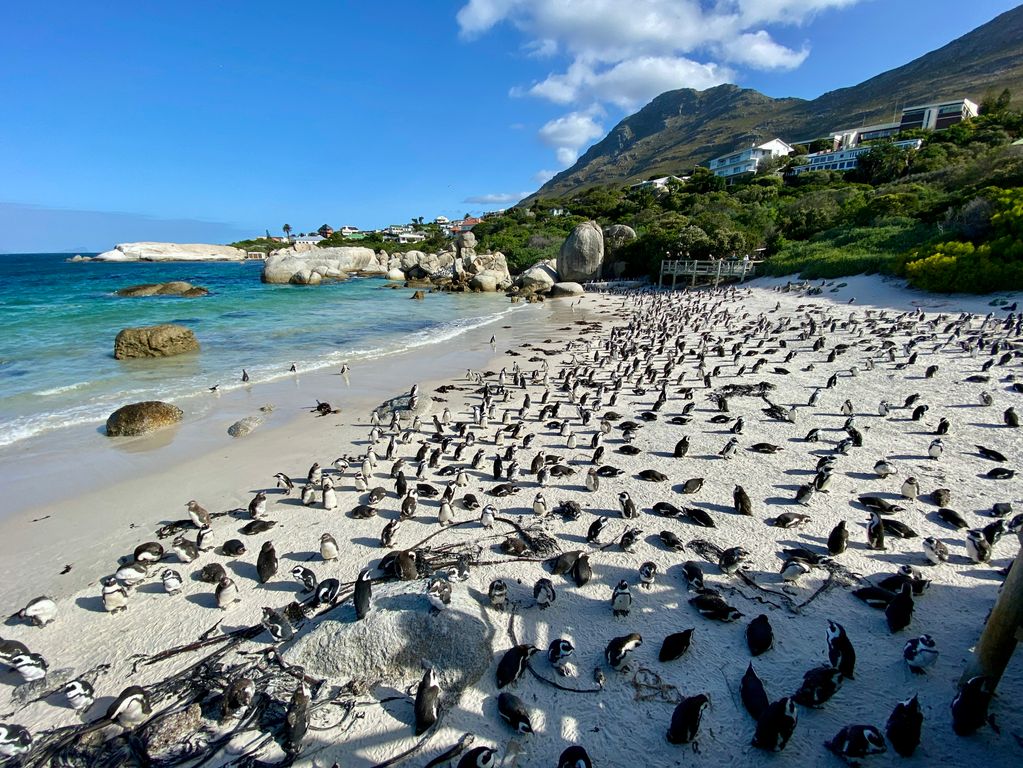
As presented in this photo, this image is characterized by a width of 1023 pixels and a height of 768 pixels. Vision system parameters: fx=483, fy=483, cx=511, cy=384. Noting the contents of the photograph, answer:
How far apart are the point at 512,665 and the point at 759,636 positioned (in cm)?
280

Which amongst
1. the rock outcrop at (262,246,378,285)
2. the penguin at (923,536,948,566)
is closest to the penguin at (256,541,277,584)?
the penguin at (923,536,948,566)

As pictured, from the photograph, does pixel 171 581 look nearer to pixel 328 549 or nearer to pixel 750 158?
pixel 328 549

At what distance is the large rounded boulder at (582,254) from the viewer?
2089 inches

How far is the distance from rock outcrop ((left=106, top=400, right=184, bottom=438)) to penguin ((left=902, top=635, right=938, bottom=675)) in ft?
53.1

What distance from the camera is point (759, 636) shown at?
17.9 ft

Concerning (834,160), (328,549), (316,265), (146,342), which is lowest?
(328,549)

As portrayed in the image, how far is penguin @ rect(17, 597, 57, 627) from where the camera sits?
20.5ft

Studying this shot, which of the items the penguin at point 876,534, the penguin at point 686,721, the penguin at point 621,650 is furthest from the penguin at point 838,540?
the penguin at point 686,721

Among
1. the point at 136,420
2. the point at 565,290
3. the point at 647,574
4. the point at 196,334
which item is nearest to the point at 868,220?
the point at 565,290

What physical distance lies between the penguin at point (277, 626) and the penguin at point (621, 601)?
3.98 m

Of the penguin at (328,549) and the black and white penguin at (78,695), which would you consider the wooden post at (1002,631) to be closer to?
the penguin at (328,549)

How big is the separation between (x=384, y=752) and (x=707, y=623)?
3931 millimetres

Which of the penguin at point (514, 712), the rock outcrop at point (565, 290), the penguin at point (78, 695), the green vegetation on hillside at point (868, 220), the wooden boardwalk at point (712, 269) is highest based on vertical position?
the green vegetation on hillside at point (868, 220)

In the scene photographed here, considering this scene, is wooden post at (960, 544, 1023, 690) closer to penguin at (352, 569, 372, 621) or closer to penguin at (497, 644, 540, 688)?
penguin at (497, 644, 540, 688)
